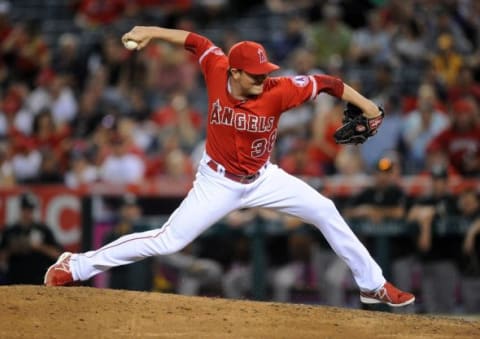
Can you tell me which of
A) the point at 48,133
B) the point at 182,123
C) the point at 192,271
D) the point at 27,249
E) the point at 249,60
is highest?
the point at 249,60

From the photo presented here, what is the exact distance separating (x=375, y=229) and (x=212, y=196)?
14.3 feet

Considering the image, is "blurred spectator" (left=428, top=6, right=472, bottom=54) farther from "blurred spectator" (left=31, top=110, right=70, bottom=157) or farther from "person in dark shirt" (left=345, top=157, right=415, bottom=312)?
"blurred spectator" (left=31, top=110, right=70, bottom=157)

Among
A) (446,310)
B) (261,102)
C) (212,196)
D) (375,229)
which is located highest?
(261,102)

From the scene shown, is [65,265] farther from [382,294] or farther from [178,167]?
[178,167]

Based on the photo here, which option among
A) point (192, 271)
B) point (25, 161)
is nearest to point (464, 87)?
point (192, 271)

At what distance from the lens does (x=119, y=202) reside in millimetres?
12266

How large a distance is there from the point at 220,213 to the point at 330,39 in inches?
290

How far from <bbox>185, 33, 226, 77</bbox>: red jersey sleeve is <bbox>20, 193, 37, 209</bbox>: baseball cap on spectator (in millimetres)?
4268

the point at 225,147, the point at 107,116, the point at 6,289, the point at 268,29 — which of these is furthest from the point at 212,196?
the point at 268,29

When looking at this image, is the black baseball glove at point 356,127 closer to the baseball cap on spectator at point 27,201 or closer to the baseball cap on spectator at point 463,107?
the baseball cap on spectator at point 27,201

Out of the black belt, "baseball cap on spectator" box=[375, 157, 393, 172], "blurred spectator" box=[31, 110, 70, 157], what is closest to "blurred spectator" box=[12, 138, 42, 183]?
"blurred spectator" box=[31, 110, 70, 157]

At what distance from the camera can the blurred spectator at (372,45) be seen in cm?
1445

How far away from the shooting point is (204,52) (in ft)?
26.0

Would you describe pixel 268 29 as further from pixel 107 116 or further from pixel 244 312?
pixel 244 312
